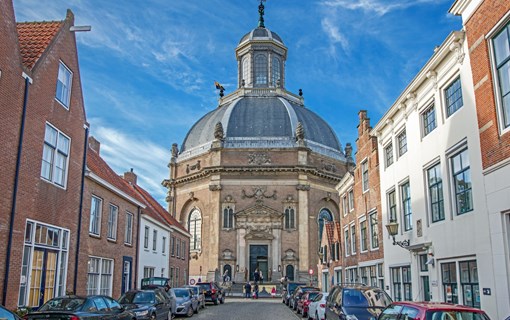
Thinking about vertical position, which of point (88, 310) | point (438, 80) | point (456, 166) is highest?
point (438, 80)

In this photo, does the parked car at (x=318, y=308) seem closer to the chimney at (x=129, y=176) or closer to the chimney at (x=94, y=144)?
the chimney at (x=94, y=144)

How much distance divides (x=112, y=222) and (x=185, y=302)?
5.41 m

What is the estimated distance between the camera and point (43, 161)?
17078 millimetres

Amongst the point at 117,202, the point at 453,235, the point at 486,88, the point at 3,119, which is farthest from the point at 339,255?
the point at 3,119

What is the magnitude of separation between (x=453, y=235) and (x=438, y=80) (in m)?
5.27

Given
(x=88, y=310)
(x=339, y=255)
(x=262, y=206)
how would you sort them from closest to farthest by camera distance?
(x=88, y=310), (x=339, y=255), (x=262, y=206)

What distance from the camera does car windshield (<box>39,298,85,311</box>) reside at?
40.2 ft

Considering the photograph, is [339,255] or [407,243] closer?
[407,243]

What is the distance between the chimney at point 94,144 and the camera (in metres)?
28.9

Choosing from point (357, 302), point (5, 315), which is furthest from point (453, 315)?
point (5, 315)

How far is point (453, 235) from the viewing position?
15.7 meters

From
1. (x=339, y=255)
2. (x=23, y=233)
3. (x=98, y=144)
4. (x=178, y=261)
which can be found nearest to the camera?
(x=23, y=233)

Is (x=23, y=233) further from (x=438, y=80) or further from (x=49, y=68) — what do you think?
(x=438, y=80)

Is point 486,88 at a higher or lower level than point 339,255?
higher
